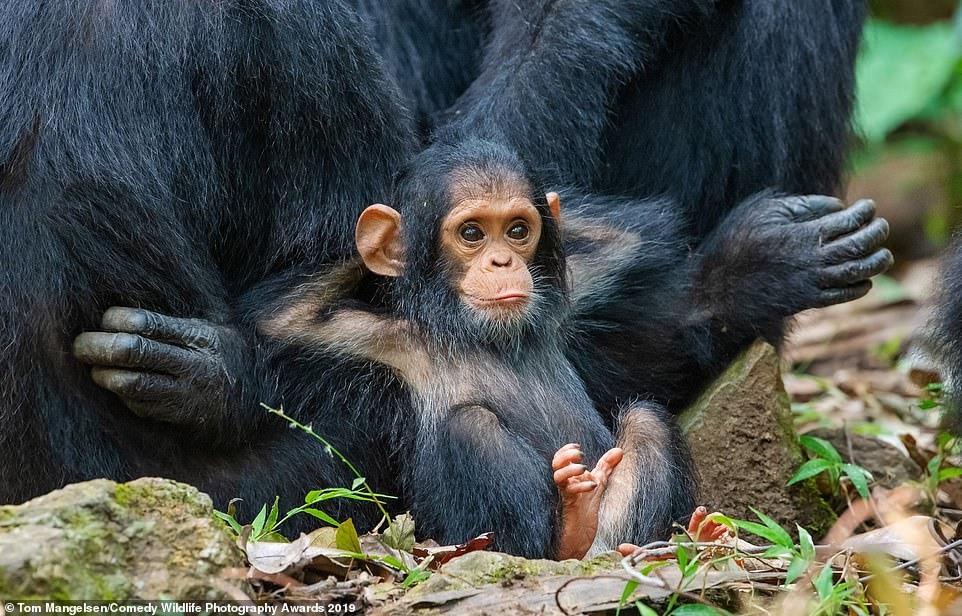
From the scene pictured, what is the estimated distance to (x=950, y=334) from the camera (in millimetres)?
3973

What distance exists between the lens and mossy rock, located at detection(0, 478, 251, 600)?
8.80 feet

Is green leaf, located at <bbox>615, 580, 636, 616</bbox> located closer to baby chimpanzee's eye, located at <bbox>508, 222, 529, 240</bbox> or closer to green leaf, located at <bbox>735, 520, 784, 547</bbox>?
green leaf, located at <bbox>735, 520, 784, 547</bbox>

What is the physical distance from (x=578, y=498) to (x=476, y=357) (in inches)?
23.4

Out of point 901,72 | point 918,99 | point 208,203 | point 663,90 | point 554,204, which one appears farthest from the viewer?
point 901,72

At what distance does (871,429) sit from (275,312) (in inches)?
124

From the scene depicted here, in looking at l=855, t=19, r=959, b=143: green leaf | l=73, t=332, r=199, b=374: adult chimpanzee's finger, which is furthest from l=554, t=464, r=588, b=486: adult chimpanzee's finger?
l=855, t=19, r=959, b=143: green leaf

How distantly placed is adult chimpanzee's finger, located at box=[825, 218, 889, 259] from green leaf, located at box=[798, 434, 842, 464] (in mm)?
725

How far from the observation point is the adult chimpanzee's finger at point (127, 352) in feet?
11.9

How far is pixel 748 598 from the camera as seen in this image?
3.31m

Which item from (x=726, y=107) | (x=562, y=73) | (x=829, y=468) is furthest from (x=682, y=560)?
(x=726, y=107)

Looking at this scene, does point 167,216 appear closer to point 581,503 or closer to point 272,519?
point 272,519

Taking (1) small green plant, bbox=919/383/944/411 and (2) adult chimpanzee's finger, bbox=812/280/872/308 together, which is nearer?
(1) small green plant, bbox=919/383/944/411

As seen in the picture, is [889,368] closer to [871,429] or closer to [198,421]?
[871,429]

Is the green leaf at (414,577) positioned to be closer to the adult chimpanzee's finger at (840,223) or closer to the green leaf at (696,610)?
the green leaf at (696,610)
